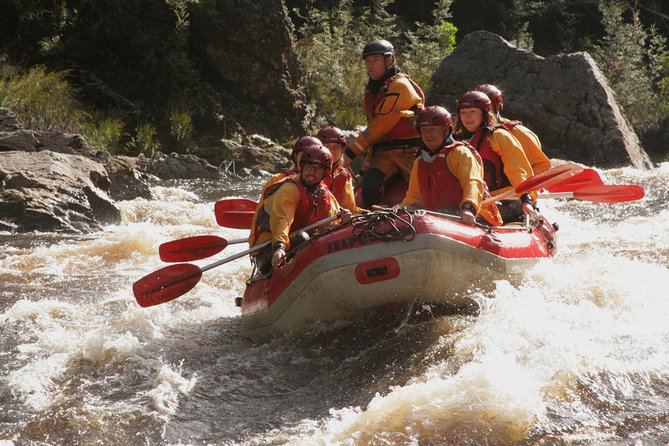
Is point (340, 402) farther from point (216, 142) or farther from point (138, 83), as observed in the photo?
point (138, 83)

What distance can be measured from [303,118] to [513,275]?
34.8ft

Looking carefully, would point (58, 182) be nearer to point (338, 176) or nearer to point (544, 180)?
point (338, 176)

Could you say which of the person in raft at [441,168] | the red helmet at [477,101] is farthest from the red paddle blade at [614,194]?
the person in raft at [441,168]

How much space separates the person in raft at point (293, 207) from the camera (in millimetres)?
5520

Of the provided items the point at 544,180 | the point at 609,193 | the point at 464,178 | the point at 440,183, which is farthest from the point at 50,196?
the point at 609,193

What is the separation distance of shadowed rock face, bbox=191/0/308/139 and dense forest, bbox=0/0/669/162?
0.10 m

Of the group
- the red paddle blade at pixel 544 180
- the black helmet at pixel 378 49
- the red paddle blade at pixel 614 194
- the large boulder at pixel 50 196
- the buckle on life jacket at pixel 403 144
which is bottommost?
the large boulder at pixel 50 196

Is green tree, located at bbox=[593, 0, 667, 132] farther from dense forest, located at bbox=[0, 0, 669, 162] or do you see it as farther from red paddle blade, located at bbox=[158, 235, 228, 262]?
red paddle blade, located at bbox=[158, 235, 228, 262]

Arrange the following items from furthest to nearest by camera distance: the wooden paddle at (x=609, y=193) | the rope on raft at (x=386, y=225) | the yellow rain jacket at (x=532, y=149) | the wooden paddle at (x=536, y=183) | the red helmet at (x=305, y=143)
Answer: the yellow rain jacket at (x=532, y=149)
the wooden paddle at (x=609, y=193)
the wooden paddle at (x=536, y=183)
the red helmet at (x=305, y=143)
the rope on raft at (x=386, y=225)

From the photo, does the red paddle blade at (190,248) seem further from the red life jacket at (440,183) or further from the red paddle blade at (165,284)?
the red life jacket at (440,183)

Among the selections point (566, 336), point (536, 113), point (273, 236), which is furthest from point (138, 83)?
point (566, 336)

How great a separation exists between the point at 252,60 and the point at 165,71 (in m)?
1.55

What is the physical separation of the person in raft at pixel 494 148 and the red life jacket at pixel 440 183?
861mm

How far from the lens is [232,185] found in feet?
41.8
